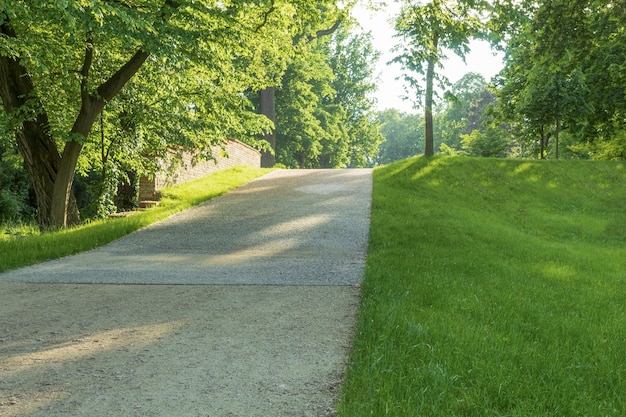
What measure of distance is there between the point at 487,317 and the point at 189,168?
42.3 ft

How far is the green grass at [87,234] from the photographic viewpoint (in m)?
7.93

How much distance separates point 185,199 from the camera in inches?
540

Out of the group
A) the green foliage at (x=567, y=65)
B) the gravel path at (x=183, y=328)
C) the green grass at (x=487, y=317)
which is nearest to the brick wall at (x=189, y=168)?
the gravel path at (x=183, y=328)

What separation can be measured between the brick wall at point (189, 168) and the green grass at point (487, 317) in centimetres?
566

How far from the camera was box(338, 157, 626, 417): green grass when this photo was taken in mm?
3156

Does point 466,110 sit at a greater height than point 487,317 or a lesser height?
greater

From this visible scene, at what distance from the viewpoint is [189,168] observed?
16312 millimetres

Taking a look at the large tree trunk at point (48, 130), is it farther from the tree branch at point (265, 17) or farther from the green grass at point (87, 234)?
the tree branch at point (265, 17)

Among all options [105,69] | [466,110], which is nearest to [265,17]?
[105,69]

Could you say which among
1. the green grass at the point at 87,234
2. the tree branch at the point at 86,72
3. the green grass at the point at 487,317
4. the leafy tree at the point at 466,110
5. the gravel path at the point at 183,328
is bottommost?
the green grass at the point at 487,317

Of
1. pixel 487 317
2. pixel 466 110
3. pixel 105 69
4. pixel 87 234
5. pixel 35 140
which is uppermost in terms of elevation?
pixel 466 110

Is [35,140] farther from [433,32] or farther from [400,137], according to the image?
A: [400,137]

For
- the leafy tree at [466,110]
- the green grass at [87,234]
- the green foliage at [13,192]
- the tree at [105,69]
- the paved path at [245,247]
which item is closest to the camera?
the paved path at [245,247]

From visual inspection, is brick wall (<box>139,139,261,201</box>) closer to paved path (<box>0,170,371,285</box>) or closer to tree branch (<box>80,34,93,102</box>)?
paved path (<box>0,170,371,285</box>)
